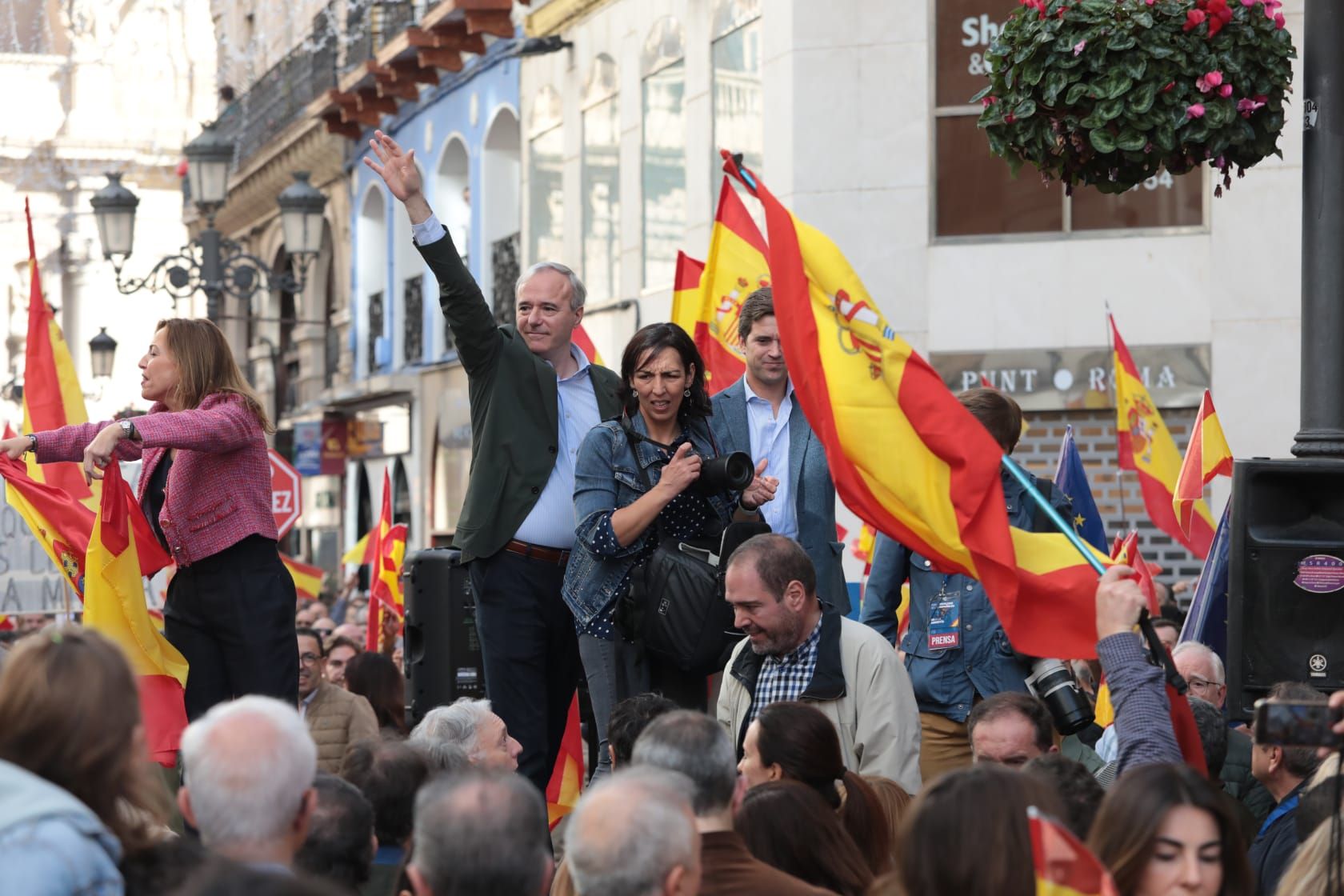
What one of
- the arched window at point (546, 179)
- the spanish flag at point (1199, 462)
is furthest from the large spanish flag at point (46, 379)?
the arched window at point (546, 179)

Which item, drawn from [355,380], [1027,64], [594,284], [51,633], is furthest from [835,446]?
[355,380]

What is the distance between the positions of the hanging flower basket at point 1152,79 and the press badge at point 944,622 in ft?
5.00

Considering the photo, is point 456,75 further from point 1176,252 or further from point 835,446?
point 835,446

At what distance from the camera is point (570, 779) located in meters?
8.05

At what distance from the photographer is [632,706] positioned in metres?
6.69

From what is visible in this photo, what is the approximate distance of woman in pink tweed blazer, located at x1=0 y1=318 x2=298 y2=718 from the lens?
7.43m

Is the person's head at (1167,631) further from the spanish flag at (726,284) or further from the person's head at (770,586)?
the person's head at (770,586)

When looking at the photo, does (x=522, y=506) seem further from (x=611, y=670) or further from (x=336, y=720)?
(x=336, y=720)

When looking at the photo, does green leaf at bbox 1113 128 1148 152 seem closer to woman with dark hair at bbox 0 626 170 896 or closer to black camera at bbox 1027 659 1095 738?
black camera at bbox 1027 659 1095 738

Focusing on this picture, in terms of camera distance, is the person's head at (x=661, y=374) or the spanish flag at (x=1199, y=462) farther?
the spanish flag at (x=1199, y=462)

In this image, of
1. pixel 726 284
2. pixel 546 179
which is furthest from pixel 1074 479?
pixel 546 179

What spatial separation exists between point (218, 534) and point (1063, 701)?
2.65 meters

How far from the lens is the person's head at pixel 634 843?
423 centimetres

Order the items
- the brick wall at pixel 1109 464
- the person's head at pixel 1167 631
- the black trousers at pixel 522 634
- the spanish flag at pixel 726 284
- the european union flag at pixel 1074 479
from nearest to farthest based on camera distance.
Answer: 1. the black trousers at pixel 522 634
2. the person's head at pixel 1167 631
3. the spanish flag at pixel 726 284
4. the european union flag at pixel 1074 479
5. the brick wall at pixel 1109 464
